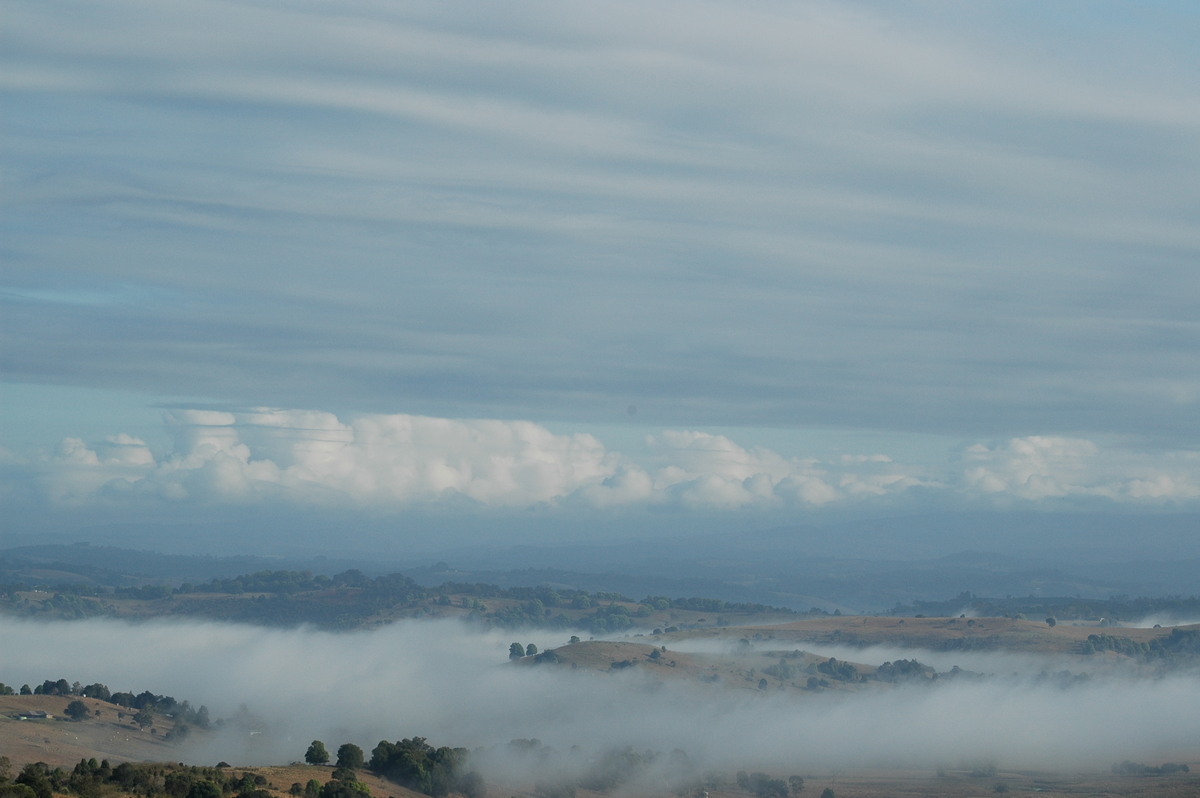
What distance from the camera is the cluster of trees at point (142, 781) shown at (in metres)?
103

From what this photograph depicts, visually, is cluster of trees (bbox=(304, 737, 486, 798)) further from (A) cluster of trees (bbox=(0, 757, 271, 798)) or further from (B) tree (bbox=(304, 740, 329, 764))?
(A) cluster of trees (bbox=(0, 757, 271, 798))

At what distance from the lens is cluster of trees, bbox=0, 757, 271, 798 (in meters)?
103

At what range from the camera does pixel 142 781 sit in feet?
378

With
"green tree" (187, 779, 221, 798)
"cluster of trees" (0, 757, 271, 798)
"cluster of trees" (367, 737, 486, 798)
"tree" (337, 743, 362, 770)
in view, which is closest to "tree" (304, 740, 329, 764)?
"tree" (337, 743, 362, 770)

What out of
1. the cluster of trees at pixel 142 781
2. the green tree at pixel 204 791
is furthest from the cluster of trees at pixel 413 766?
the green tree at pixel 204 791

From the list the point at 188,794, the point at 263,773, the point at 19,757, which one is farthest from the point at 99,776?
the point at 19,757

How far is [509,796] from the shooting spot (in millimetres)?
198250

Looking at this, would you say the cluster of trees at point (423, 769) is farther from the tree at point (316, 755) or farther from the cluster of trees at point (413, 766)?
the tree at point (316, 755)

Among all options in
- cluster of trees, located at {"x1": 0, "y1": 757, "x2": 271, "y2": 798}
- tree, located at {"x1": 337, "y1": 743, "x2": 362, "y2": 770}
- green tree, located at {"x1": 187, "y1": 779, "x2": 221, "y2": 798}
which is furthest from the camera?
tree, located at {"x1": 337, "y1": 743, "x2": 362, "y2": 770}

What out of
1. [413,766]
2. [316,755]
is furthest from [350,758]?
[413,766]

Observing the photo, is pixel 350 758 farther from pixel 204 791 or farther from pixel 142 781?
pixel 204 791

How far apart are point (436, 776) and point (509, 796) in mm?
27847

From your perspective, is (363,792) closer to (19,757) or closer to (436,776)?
(436,776)

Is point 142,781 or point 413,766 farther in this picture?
point 413,766
